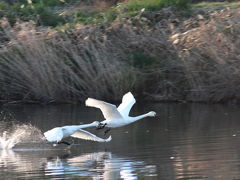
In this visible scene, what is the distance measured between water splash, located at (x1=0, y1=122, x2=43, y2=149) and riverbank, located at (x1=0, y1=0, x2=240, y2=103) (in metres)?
4.05

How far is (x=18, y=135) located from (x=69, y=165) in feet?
12.6

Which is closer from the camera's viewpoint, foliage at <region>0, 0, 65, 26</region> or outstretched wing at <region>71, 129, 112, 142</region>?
outstretched wing at <region>71, 129, 112, 142</region>

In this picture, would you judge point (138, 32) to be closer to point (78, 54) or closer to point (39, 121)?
point (78, 54)

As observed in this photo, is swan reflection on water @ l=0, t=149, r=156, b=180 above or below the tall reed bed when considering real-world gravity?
below

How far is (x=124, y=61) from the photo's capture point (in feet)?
80.3

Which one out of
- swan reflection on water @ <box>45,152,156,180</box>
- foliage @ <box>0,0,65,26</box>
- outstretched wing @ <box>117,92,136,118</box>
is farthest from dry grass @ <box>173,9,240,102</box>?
swan reflection on water @ <box>45,152,156,180</box>

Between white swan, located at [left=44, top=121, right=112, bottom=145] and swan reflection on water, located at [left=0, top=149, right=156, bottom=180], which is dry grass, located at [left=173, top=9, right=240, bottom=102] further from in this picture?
swan reflection on water, located at [left=0, top=149, right=156, bottom=180]

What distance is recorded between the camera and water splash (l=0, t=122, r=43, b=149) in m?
17.0

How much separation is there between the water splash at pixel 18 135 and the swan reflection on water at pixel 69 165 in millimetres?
674

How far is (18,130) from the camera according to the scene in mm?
19547

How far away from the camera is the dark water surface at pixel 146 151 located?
1337 cm

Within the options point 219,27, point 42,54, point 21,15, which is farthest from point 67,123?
point 21,15

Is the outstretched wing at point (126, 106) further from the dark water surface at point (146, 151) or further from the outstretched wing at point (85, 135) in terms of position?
the outstretched wing at point (85, 135)

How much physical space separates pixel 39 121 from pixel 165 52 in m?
5.20
